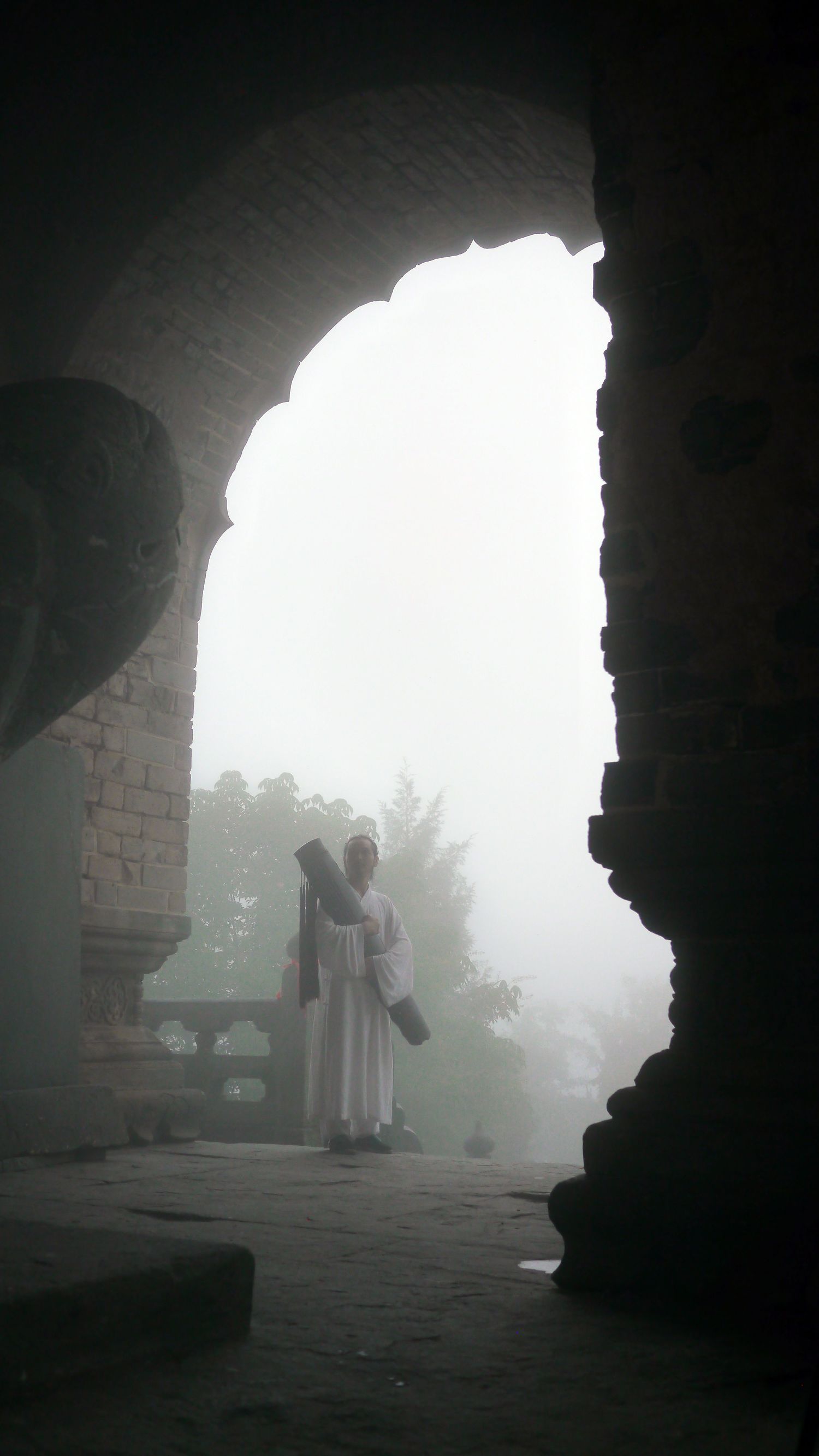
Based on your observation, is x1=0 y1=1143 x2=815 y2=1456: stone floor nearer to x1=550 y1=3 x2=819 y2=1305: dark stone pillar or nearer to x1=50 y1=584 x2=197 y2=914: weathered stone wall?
x1=550 y1=3 x2=819 y2=1305: dark stone pillar

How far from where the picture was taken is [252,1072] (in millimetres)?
8570

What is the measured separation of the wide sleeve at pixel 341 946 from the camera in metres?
5.84

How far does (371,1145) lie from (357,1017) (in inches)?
24.8

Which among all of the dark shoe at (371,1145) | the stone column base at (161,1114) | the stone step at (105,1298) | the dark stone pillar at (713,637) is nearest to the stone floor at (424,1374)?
the stone step at (105,1298)

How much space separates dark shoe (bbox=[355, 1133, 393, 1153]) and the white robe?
0.06 metres

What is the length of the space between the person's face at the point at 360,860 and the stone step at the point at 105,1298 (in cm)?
411

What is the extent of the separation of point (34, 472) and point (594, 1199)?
2050 mm

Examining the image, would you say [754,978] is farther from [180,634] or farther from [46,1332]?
[180,634]

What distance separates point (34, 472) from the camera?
2.78m

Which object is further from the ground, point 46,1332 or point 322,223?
point 322,223

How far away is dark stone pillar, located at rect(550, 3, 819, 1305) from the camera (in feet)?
6.85

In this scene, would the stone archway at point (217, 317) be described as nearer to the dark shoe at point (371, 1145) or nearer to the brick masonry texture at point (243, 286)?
the brick masonry texture at point (243, 286)

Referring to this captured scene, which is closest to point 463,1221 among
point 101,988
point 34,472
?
point 34,472

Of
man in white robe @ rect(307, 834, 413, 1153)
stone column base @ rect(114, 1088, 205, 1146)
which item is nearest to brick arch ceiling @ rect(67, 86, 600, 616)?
man in white robe @ rect(307, 834, 413, 1153)
